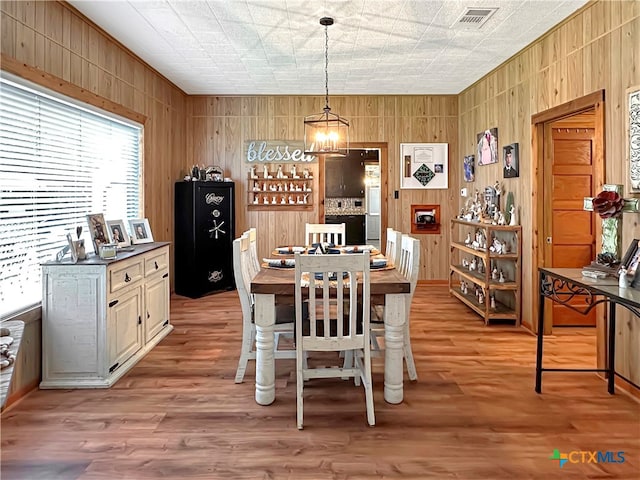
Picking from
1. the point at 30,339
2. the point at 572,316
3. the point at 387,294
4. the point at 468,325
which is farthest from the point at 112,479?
the point at 572,316

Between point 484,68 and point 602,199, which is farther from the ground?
point 484,68

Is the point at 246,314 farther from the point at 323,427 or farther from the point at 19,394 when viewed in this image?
the point at 19,394

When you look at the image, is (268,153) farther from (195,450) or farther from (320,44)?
(195,450)

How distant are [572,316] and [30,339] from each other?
477 cm

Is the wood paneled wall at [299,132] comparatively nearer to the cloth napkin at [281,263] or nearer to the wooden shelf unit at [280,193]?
the wooden shelf unit at [280,193]

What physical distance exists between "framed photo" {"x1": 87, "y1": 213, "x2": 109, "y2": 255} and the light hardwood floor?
998 millimetres

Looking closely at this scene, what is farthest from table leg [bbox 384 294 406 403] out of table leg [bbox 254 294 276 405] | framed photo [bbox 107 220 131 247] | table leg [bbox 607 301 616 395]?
framed photo [bbox 107 220 131 247]

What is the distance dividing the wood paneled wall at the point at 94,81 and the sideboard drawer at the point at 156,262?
998 mm

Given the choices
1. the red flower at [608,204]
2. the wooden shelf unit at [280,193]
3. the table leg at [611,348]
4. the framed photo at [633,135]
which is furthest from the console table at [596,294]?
the wooden shelf unit at [280,193]

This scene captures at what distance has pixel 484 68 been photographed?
5.41 meters

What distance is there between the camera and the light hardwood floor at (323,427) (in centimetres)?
224

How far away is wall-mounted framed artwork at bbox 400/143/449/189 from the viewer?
6934 millimetres

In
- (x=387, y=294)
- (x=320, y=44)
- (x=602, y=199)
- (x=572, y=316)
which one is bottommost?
(x=572, y=316)

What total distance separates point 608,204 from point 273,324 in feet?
7.49
